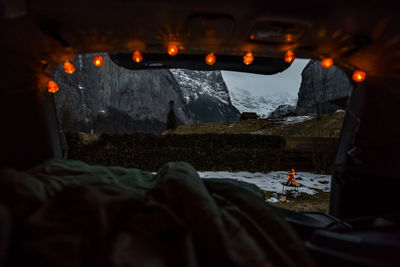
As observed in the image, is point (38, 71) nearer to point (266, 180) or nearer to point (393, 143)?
point (393, 143)

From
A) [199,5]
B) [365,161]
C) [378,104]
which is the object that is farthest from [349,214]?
[199,5]

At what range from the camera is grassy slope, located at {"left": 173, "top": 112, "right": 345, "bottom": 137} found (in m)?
6.01

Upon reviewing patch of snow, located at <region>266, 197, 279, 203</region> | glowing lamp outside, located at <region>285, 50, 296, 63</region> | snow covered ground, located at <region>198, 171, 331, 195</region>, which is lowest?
snow covered ground, located at <region>198, 171, 331, 195</region>

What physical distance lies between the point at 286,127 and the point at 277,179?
2862mm

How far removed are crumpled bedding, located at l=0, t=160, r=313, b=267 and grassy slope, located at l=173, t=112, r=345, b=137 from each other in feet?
18.0

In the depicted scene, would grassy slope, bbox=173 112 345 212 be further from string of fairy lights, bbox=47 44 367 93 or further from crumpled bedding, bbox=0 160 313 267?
crumpled bedding, bbox=0 160 313 267

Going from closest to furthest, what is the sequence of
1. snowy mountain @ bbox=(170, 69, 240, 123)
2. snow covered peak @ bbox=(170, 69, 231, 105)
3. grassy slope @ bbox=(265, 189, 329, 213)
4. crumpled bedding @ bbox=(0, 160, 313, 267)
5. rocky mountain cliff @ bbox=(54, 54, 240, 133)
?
crumpled bedding @ bbox=(0, 160, 313, 267)
grassy slope @ bbox=(265, 189, 329, 213)
rocky mountain cliff @ bbox=(54, 54, 240, 133)
snowy mountain @ bbox=(170, 69, 240, 123)
snow covered peak @ bbox=(170, 69, 231, 105)

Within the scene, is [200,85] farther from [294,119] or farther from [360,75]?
[360,75]

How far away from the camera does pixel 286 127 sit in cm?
697

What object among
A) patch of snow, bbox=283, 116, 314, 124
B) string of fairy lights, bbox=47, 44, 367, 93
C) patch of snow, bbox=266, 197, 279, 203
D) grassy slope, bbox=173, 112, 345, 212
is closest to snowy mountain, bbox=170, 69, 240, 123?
grassy slope, bbox=173, 112, 345, 212

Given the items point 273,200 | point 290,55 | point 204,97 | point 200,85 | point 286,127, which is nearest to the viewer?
point 290,55

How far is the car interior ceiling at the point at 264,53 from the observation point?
1.02 m

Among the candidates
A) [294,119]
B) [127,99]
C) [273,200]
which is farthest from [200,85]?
[273,200]

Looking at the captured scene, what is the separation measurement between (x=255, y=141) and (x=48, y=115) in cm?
536
